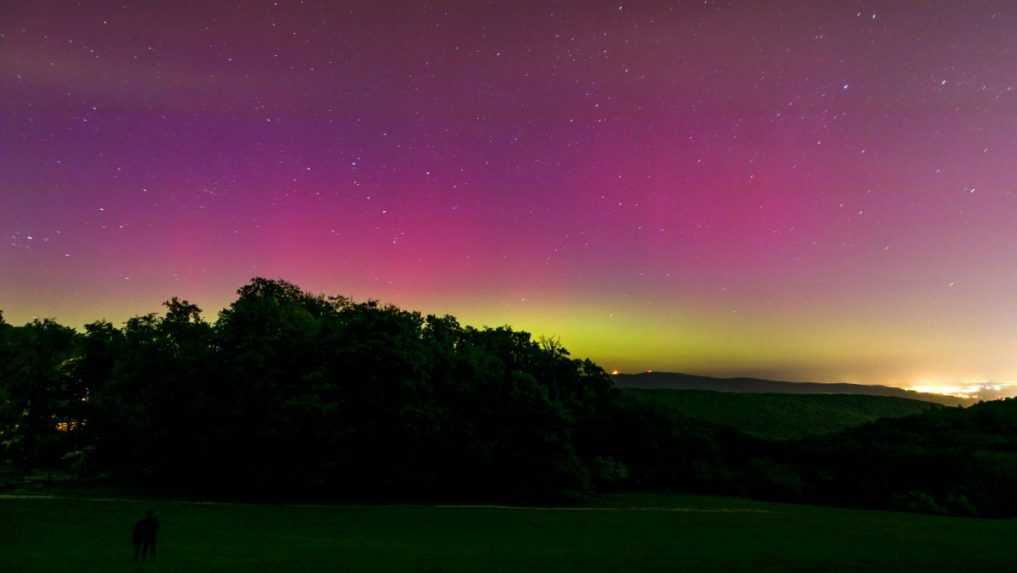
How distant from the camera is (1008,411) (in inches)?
3130

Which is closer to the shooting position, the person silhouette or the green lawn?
the person silhouette

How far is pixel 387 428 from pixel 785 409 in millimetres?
123157

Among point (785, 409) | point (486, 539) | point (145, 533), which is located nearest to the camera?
point (145, 533)

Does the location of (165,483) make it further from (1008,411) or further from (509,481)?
(1008,411)

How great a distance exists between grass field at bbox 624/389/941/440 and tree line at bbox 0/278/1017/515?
208ft

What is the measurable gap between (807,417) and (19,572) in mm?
145652

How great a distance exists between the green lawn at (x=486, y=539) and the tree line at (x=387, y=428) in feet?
23.0

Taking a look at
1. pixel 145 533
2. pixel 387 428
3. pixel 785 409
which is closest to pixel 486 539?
pixel 145 533

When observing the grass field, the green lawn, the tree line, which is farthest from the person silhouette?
the grass field

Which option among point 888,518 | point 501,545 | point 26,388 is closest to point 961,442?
point 888,518

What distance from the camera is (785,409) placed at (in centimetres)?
15162

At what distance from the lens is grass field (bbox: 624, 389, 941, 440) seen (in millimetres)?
133500

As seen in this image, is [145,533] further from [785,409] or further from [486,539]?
[785,409]

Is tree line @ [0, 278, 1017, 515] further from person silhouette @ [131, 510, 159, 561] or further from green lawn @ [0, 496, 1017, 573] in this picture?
person silhouette @ [131, 510, 159, 561]
